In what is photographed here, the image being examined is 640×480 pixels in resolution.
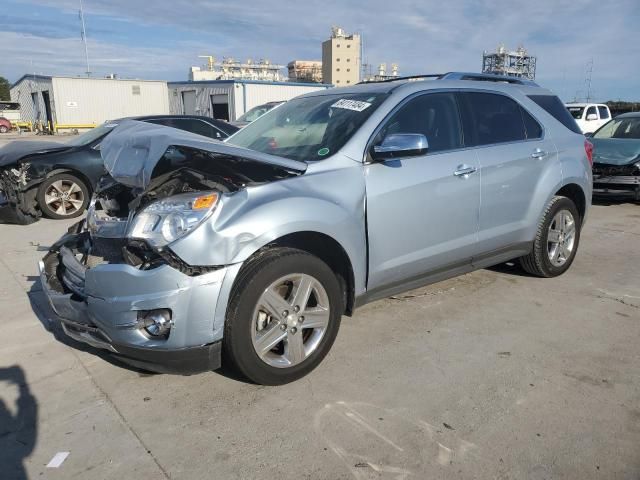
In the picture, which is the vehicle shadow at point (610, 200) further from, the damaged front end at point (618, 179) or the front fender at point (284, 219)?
the front fender at point (284, 219)

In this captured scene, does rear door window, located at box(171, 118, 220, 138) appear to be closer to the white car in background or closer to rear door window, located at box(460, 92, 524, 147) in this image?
rear door window, located at box(460, 92, 524, 147)

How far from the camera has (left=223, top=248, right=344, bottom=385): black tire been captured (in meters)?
2.79

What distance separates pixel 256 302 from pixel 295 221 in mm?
506

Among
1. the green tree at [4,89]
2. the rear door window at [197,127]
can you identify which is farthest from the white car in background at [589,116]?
the green tree at [4,89]

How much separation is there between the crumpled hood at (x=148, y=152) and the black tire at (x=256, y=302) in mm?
563

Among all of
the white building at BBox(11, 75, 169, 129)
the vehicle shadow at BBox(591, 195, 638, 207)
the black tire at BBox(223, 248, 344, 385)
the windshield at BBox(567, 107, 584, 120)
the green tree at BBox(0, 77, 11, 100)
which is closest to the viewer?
the black tire at BBox(223, 248, 344, 385)

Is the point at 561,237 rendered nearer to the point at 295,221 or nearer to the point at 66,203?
the point at 295,221

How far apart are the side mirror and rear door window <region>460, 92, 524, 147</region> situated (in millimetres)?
895

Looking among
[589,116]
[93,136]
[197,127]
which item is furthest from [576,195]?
[589,116]

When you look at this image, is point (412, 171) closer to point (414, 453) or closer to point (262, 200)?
point (262, 200)

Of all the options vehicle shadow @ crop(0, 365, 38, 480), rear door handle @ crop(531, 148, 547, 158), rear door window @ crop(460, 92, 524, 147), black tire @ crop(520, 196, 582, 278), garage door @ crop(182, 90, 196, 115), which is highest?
garage door @ crop(182, 90, 196, 115)

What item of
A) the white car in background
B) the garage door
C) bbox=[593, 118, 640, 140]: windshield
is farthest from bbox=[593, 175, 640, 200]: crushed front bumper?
the garage door

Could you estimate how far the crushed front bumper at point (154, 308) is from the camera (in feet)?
8.68

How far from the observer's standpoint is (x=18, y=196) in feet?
24.7
